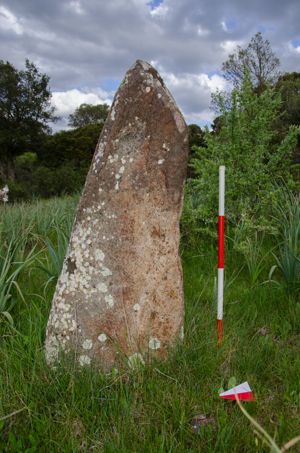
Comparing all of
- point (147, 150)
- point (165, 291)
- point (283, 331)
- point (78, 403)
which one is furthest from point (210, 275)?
point (78, 403)

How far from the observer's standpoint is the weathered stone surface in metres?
2.06

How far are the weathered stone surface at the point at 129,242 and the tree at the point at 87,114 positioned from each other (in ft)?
136

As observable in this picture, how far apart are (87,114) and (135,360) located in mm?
43970

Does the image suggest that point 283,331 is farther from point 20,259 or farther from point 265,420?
point 20,259

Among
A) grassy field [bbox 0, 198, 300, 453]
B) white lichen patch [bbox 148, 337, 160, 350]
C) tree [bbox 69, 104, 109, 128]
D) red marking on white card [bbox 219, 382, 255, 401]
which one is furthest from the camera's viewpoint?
tree [bbox 69, 104, 109, 128]

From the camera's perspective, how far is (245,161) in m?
4.57

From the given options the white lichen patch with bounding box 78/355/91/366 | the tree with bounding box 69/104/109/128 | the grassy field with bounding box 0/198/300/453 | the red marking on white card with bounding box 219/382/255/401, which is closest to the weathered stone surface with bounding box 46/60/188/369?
the white lichen patch with bounding box 78/355/91/366

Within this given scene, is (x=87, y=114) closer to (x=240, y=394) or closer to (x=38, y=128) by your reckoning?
(x=38, y=128)

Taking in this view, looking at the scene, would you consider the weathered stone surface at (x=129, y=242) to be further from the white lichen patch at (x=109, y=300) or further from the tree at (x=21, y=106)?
the tree at (x=21, y=106)

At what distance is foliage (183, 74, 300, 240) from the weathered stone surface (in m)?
2.35

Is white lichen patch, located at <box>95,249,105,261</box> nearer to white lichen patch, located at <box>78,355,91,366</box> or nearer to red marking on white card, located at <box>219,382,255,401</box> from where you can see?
white lichen patch, located at <box>78,355,91,366</box>

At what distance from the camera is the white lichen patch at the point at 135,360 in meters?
2.00

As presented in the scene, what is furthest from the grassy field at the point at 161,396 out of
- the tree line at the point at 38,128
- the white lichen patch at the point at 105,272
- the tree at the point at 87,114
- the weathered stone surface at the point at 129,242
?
the tree at the point at 87,114

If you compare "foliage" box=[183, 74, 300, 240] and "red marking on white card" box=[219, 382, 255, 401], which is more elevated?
"foliage" box=[183, 74, 300, 240]
